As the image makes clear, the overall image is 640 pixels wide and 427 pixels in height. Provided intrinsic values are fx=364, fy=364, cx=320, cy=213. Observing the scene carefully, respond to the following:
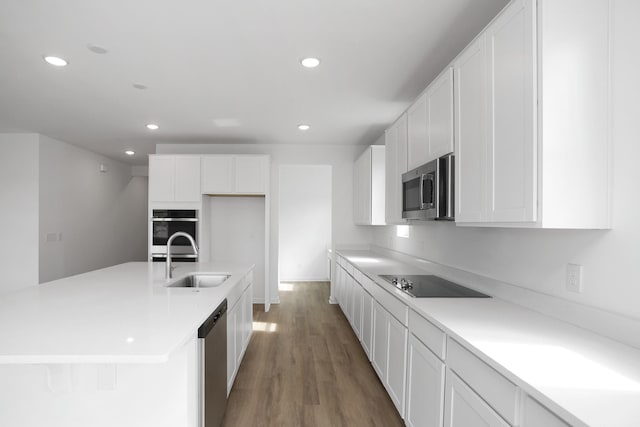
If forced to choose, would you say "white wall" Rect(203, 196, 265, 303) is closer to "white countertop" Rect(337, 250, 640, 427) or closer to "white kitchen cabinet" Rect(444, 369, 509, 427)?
"white countertop" Rect(337, 250, 640, 427)

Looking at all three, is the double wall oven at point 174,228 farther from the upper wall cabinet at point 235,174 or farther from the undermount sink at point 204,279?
the undermount sink at point 204,279

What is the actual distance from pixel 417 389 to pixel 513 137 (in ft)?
4.73

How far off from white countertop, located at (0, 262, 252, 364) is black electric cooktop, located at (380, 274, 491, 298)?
1.26 meters

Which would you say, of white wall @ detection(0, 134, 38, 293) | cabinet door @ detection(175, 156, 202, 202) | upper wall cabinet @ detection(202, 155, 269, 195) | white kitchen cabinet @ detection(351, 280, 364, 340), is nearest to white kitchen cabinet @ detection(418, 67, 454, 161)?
white kitchen cabinet @ detection(351, 280, 364, 340)

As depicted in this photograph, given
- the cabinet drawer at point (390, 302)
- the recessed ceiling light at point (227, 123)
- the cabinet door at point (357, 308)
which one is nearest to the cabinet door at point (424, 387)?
the cabinet drawer at point (390, 302)

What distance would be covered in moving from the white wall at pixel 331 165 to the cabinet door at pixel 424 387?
373 centimetres

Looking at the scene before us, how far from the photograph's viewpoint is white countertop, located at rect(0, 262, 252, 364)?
133 cm

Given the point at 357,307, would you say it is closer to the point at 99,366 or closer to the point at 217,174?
the point at 99,366

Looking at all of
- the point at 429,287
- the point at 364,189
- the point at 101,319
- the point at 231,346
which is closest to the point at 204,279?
the point at 231,346

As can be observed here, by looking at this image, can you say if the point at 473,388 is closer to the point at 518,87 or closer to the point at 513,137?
the point at 513,137

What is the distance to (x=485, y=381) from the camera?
1.35m

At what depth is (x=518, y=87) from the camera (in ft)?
4.94

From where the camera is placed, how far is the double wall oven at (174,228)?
17.4ft

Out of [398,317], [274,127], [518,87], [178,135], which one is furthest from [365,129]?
[518,87]
